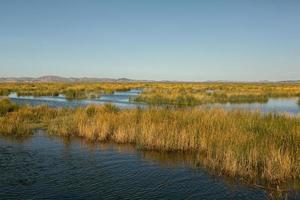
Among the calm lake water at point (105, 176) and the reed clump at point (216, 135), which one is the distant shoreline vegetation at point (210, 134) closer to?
the reed clump at point (216, 135)

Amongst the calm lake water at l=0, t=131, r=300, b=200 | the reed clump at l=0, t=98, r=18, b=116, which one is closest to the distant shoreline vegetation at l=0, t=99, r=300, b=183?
the calm lake water at l=0, t=131, r=300, b=200

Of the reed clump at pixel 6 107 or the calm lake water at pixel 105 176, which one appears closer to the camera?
the calm lake water at pixel 105 176

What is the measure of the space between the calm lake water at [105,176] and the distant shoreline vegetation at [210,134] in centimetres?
72

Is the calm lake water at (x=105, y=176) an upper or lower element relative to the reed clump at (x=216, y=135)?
lower

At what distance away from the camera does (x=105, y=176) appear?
34.4 ft

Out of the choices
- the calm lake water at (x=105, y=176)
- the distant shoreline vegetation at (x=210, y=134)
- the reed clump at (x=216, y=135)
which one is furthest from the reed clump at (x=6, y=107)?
the calm lake water at (x=105, y=176)

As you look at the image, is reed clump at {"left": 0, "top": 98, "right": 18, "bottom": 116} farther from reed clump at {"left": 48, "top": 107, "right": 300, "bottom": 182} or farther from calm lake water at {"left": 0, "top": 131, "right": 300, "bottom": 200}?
calm lake water at {"left": 0, "top": 131, "right": 300, "bottom": 200}

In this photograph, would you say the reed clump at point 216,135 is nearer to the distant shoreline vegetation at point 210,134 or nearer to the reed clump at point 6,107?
the distant shoreline vegetation at point 210,134

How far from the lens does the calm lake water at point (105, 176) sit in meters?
9.01

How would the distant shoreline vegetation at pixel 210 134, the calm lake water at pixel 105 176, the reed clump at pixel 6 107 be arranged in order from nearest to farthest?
the calm lake water at pixel 105 176 < the distant shoreline vegetation at pixel 210 134 < the reed clump at pixel 6 107

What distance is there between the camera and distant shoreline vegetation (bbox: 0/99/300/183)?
1052 centimetres

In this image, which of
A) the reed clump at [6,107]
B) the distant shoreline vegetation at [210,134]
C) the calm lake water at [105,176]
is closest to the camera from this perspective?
the calm lake water at [105,176]

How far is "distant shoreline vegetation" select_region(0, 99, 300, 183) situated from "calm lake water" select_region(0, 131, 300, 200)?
Answer: 0.72 meters

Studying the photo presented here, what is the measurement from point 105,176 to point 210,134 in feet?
16.6
